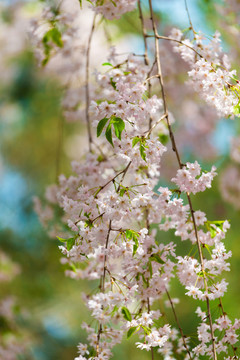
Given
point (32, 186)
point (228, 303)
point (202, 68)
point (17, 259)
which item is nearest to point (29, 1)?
point (32, 186)

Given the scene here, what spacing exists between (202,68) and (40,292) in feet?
9.20

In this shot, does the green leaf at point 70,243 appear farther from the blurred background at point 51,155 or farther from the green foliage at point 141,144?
the blurred background at point 51,155

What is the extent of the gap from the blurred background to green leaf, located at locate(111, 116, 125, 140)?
63cm

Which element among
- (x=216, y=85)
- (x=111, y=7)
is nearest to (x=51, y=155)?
(x=111, y=7)

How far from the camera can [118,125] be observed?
0.74 m

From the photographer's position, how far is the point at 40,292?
3316mm

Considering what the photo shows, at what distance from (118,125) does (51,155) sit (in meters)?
3.66

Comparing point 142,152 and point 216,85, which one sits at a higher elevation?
point 216,85

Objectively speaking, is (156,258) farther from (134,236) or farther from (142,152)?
(142,152)

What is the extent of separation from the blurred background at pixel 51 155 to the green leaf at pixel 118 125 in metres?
0.63

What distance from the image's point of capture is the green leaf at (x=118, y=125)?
736 millimetres

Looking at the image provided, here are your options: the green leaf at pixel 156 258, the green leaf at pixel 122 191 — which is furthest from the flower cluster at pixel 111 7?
the green leaf at pixel 156 258

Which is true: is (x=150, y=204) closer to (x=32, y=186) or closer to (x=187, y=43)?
(x=187, y=43)

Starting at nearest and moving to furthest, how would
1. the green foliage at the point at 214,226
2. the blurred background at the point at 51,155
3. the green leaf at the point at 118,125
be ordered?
the green leaf at the point at 118,125 → the green foliage at the point at 214,226 → the blurred background at the point at 51,155
